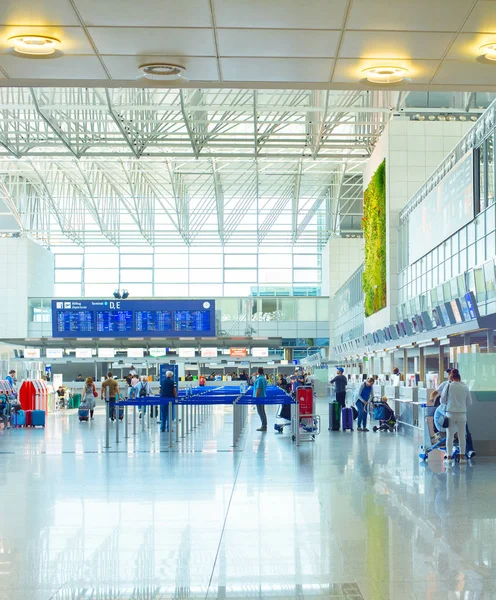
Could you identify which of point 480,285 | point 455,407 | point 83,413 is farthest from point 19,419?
point 455,407

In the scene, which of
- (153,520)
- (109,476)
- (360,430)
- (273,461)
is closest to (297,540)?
(153,520)

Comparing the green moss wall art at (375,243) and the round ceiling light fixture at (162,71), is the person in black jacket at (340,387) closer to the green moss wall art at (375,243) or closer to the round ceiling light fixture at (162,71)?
the green moss wall art at (375,243)

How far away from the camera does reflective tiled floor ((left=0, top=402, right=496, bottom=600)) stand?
597cm

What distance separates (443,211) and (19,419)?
14.7 metres

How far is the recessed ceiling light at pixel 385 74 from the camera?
25.2ft

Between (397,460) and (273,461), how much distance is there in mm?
2108

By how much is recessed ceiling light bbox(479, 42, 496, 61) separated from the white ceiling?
3.0 inches

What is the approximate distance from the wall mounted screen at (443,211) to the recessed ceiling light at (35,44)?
61.5 feet

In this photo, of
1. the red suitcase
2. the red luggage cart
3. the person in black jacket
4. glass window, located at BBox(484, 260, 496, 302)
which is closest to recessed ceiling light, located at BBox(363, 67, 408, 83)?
glass window, located at BBox(484, 260, 496, 302)

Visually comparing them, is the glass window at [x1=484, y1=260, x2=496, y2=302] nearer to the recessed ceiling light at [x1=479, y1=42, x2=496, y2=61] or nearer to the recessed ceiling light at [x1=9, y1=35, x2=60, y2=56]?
the recessed ceiling light at [x1=479, y1=42, x2=496, y2=61]

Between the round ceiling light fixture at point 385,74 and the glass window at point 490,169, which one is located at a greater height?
the glass window at point 490,169

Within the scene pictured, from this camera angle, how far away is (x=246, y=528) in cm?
815

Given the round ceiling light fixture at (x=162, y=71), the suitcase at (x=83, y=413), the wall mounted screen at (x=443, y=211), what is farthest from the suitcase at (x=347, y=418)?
the round ceiling light fixture at (x=162, y=71)

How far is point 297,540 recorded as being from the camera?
753cm
